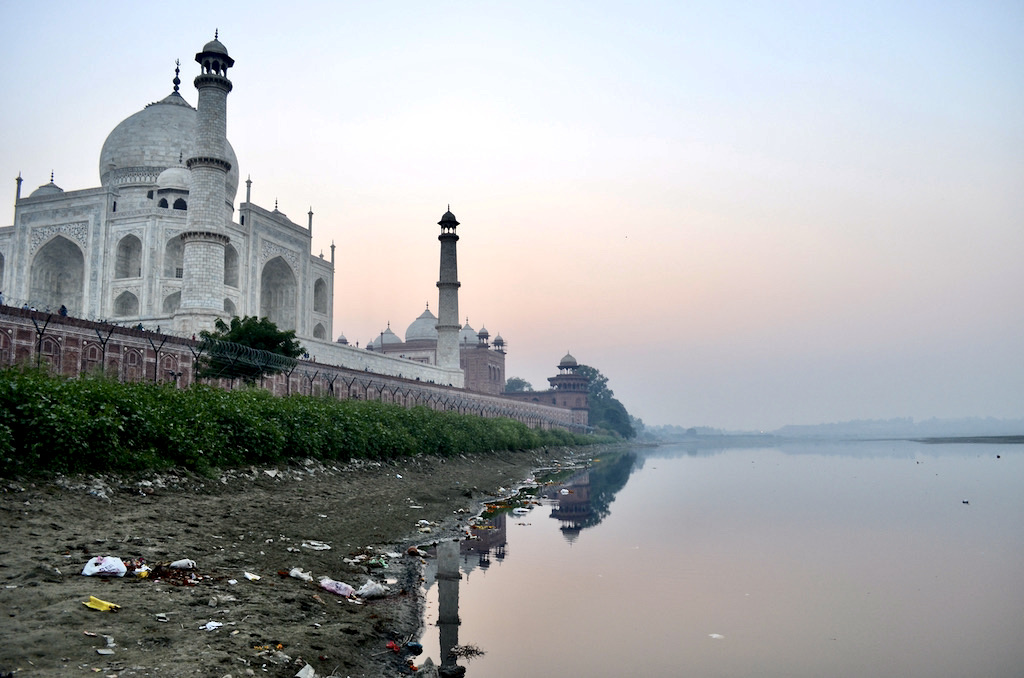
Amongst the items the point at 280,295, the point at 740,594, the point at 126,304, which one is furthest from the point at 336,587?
the point at 280,295

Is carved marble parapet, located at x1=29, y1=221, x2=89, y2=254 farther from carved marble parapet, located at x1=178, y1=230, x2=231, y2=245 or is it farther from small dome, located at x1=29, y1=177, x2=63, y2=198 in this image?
carved marble parapet, located at x1=178, y1=230, x2=231, y2=245

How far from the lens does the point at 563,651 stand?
5668mm

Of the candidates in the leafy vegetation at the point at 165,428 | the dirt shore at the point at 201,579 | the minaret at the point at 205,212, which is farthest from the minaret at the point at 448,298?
the dirt shore at the point at 201,579

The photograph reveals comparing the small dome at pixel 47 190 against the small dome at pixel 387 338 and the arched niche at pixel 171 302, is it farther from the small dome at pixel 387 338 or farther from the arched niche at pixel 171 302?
the small dome at pixel 387 338

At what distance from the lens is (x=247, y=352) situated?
19875mm

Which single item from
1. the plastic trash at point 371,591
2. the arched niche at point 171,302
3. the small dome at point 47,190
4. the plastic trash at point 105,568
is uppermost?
the small dome at point 47,190

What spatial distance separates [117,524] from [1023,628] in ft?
27.4

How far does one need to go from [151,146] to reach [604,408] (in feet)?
197

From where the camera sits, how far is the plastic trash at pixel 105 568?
520 cm

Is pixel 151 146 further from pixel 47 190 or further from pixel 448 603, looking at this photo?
pixel 448 603

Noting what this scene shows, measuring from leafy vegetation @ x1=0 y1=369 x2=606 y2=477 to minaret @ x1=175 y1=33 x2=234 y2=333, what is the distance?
11.5 metres

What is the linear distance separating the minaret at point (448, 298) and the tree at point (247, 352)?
2112 cm

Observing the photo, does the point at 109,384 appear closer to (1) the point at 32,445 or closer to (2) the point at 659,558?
(1) the point at 32,445

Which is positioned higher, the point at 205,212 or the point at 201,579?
the point at 205,212
